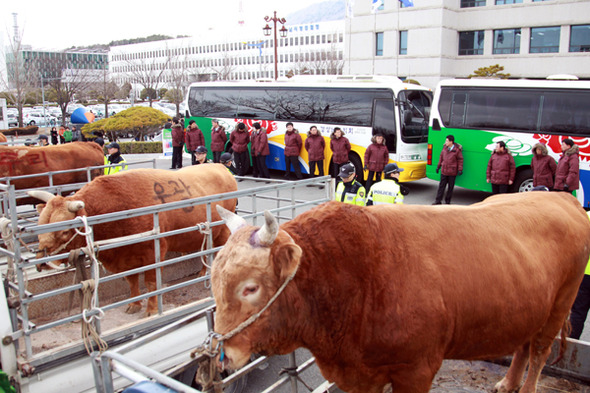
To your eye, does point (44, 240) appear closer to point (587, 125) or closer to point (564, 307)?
point (564, 307)

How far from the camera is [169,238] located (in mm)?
6082

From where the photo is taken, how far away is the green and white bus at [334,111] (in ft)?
47.5

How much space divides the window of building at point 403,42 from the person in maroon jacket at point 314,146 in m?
24.0

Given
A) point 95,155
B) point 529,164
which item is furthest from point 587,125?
point 95,155

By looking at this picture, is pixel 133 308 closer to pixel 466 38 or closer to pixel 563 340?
pixel 563 340

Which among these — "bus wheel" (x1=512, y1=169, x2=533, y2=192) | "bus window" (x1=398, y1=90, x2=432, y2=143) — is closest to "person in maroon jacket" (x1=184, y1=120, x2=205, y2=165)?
"bus window" (x1=398, y1=90, x2=432, y2=143)

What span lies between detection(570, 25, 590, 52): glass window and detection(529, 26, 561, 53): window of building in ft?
2.83

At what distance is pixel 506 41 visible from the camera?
111ft

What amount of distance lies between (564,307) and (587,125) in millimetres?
9292

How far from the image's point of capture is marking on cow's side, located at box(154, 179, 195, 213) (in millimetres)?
6094

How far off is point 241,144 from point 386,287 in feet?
47.4

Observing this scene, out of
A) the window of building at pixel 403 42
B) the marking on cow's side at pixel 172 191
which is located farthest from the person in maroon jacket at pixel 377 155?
the window of building at pixel 403 42

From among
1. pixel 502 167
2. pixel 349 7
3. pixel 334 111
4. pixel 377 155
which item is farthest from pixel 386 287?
pixel 349 7

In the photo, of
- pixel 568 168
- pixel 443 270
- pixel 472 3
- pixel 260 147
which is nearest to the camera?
pixel 443 270
